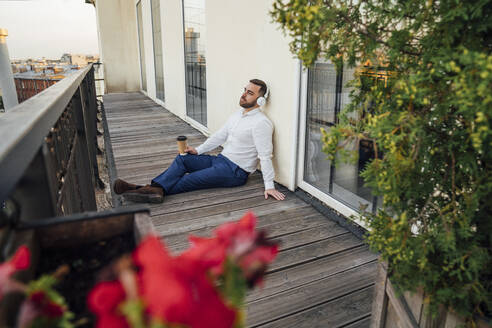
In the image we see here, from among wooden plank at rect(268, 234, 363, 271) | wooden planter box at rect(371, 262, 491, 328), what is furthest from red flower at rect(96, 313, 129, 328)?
wooden plank at rect(268, 234, 363, 271)

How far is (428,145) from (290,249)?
1.33 metres

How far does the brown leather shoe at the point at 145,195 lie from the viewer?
2645 millimetres

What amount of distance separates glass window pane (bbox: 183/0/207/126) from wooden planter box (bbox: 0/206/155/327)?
4086 mm

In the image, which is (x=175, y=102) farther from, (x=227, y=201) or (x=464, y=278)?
(x=464, y=278)

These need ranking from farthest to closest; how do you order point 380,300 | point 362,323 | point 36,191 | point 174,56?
point 174,56, point 362,323, point 380,300, point 36,191

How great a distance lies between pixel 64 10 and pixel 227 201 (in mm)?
35131

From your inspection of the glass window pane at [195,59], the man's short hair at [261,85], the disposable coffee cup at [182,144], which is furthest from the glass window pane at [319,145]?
the glass window pane at [195,59]

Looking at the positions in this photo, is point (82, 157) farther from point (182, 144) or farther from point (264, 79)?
point (264, 79)

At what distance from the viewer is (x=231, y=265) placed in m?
0.31

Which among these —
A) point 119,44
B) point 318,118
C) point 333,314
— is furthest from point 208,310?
point 119,44

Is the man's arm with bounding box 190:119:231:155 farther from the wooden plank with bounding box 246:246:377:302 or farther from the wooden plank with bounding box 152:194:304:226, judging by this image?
the wooden plank with bounding box 246:246:377:302

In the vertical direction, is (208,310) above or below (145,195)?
above

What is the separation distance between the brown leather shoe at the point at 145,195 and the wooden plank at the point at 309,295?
126cm

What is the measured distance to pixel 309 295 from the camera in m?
1.73
